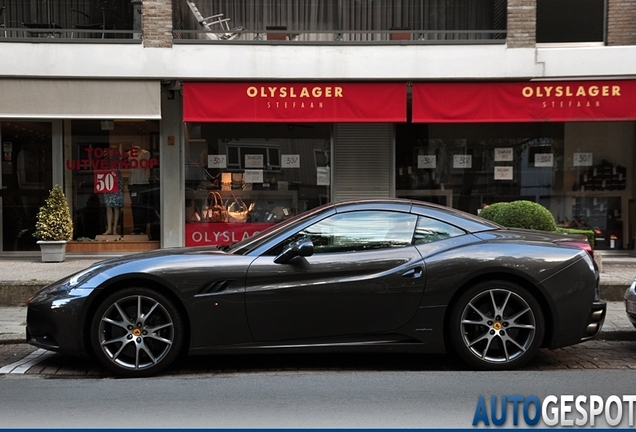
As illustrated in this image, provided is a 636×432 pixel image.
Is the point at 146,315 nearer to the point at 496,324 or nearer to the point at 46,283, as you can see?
the point at 496,324

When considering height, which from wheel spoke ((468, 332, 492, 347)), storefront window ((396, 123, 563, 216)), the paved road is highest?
storefront window ((396, 123, 563, 216))

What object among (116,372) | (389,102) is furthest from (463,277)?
(389,102)

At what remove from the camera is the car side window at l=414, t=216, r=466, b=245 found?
5.41m

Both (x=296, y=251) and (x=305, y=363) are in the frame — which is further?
(x=305, y=363)

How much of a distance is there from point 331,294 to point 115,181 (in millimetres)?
8488

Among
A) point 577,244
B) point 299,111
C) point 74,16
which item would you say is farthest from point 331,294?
point 74,16

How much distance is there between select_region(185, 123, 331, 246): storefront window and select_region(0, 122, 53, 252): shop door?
284 centimetres

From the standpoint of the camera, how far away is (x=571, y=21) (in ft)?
39.5

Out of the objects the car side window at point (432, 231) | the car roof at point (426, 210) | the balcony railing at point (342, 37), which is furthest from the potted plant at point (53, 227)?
the car side window at point (432, 231)

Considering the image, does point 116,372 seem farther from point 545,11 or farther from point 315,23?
point 545,11

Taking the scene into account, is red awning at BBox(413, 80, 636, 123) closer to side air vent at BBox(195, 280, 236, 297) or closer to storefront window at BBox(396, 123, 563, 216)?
storefront window at BBox(396, 123, 563, 216)

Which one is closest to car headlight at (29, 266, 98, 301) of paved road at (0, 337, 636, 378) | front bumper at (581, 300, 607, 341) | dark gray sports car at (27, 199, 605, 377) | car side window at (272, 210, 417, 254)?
Answer: dark gray sports car at (27, 199, 605, 377)

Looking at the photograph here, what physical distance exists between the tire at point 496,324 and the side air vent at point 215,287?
6.23 ft

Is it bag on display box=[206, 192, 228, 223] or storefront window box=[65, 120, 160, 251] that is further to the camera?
bag on display box=[206, 192, 228, 223]
